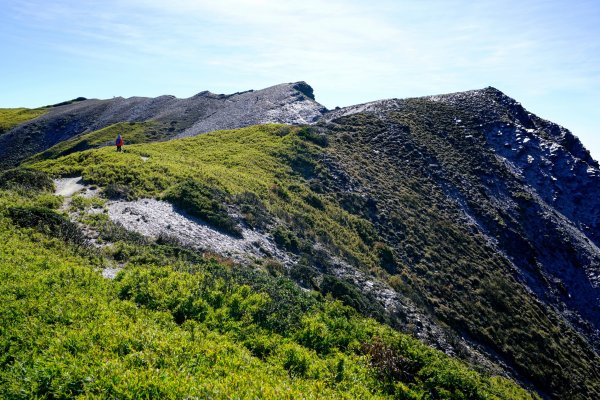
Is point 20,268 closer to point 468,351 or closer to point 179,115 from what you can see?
point 468,351

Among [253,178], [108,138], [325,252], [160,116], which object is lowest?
[325,252]

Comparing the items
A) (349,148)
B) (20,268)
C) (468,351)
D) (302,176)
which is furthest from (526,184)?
(20,268)

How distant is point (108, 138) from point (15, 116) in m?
49.7

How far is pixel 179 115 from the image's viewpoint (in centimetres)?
8900

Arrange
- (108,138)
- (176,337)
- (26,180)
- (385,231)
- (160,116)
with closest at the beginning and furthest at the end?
(176,337) → (26,180) → (385,231) → (108,138) → (160,116)

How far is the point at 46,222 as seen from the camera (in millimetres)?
18156

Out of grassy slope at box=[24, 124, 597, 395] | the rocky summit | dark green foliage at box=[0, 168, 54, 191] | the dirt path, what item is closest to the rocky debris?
the rocky summit

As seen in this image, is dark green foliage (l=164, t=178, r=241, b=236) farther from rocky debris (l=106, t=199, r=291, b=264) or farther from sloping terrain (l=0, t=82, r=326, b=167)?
sloping terrain (l=0, t=82, r=326, b=167)

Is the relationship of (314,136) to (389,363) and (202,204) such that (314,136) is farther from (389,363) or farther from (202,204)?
(389,363)

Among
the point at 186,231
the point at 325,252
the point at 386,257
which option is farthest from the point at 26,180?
the point at 386,257

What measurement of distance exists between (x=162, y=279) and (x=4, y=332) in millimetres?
5597

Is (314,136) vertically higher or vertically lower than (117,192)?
higher

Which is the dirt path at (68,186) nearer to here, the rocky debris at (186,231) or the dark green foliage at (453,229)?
the rocky debris at (186,231)

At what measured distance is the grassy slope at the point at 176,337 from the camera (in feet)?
25.1
